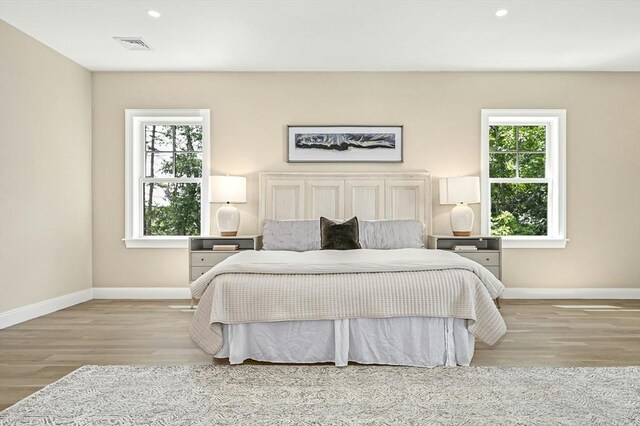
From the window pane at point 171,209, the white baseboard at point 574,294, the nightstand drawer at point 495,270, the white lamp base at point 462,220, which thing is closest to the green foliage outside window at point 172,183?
the window pane at point 171,209

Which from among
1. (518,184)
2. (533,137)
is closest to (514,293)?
(518,184)

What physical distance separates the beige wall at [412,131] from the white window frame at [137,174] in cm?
9

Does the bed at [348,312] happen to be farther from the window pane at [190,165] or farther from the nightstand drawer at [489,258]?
the window pane at [190,165]

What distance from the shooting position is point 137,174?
5.41 meters

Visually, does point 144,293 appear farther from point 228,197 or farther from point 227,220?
point 228,197

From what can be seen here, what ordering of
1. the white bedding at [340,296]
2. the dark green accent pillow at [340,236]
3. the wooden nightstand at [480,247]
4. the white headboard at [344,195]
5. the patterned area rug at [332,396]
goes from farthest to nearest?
the white headboard at [344,195] < the wooden nightstand at [480,247] < the dark green accent pillow at [340,236] < the white bedding at [340,296] < the patterned area rug at [332,396]

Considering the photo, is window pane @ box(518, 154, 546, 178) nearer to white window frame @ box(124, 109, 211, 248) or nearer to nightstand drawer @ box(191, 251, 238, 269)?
nightstand drawer @ box(191, 251, 238, 269)

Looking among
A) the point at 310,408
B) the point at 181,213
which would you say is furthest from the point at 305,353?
the point at 181,213

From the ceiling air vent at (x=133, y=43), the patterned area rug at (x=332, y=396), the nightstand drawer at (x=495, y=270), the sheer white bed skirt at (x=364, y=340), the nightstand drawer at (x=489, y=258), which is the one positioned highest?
the ceiling air vent at (x=133, y=43)

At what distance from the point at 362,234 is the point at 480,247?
1.39 metres

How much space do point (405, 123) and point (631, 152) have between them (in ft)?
9.05

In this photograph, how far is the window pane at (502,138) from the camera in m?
5.47

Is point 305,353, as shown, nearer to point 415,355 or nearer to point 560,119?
point 415,355

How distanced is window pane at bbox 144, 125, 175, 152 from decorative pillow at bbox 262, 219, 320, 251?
1.75 meters
